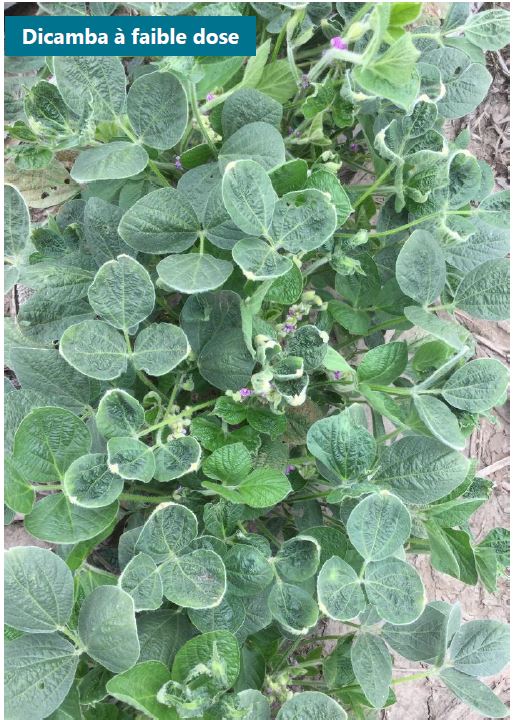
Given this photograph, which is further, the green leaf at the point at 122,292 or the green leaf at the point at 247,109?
the green leaf at the point at 247,109

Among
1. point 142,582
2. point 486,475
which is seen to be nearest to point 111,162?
point 142,582

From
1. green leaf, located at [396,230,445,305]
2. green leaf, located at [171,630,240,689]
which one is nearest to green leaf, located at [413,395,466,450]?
green leaf, located at [396,230,445,305]

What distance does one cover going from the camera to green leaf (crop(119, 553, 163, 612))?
80cm

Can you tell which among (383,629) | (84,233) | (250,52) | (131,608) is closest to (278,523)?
(383,629)

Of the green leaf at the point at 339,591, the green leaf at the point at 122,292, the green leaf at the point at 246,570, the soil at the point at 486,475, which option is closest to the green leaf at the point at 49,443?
the green leaf at the point at 122,292

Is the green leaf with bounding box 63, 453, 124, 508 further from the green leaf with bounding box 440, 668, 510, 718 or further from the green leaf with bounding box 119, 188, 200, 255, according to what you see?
the green leaf with bounding box 440, 668, 510, 718

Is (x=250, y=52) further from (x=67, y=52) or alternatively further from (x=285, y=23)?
(x=67, y=52)

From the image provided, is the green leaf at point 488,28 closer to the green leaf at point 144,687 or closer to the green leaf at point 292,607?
the green leaf at point 292,607

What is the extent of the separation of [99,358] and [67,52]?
1.43 feet

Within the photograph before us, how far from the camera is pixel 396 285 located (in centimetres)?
100

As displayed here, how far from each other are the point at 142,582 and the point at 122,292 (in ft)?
1.20

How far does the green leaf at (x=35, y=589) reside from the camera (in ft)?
2.53

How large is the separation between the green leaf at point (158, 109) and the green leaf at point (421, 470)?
0.53 metres

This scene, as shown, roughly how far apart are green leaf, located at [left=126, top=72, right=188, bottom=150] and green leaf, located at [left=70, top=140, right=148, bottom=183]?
0.03 meters
